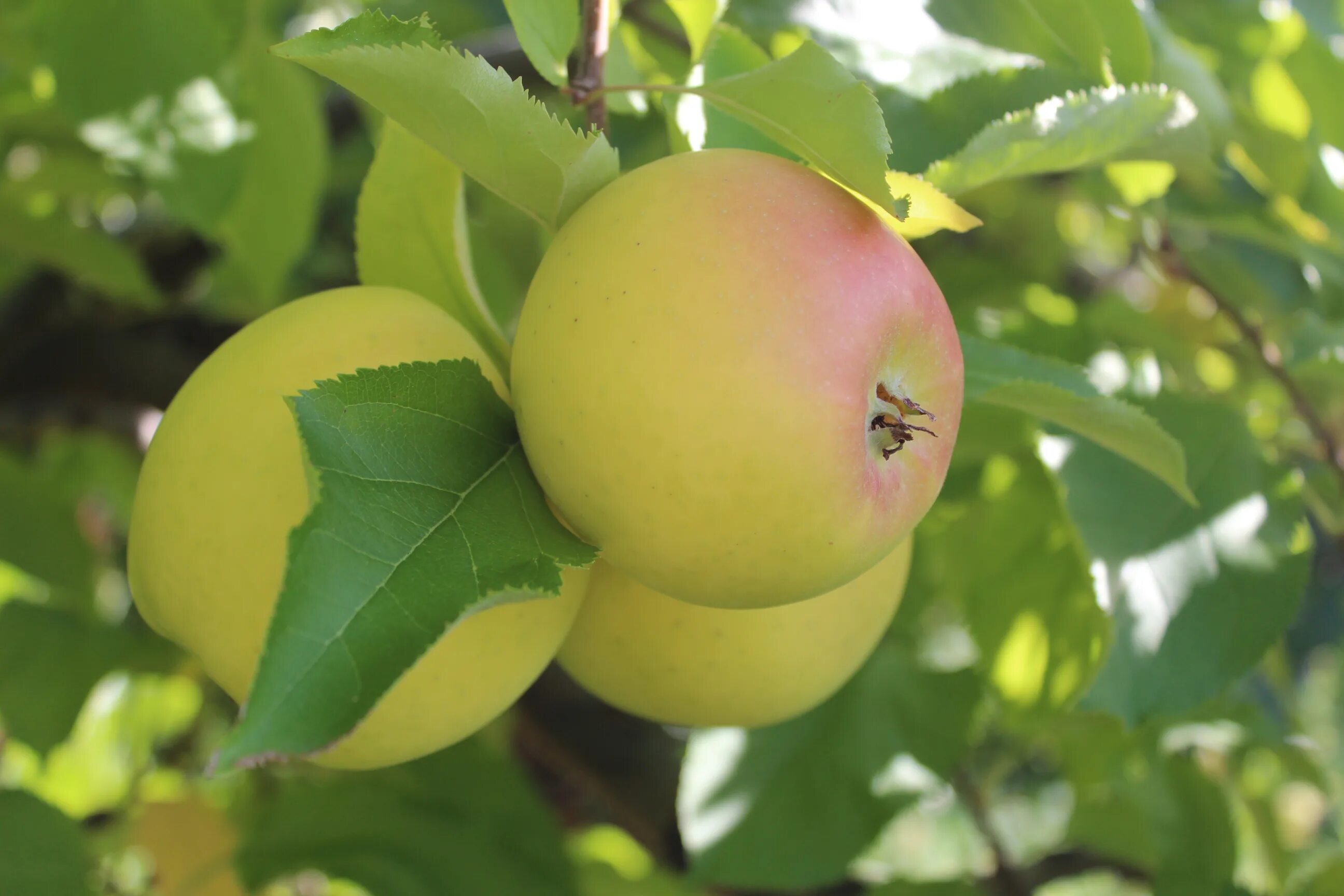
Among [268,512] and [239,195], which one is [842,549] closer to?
[268,512]

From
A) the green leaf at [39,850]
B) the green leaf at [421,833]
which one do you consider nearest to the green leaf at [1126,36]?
the green leaf at [421,833]

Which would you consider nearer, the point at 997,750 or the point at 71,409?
the point at 71,409

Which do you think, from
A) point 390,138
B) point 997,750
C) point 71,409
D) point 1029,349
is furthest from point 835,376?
point 997,750

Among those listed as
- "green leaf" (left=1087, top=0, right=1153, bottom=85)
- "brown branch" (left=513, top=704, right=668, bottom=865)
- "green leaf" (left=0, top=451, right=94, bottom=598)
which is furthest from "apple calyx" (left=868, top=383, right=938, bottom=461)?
"green leaf" (left=0, top=451, right=94, bottom=598)

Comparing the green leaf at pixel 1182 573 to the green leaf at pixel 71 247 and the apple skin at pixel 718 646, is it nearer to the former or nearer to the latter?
the apple skin at pixel 718 646

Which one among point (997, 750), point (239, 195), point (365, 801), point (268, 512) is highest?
point (268, 512)
